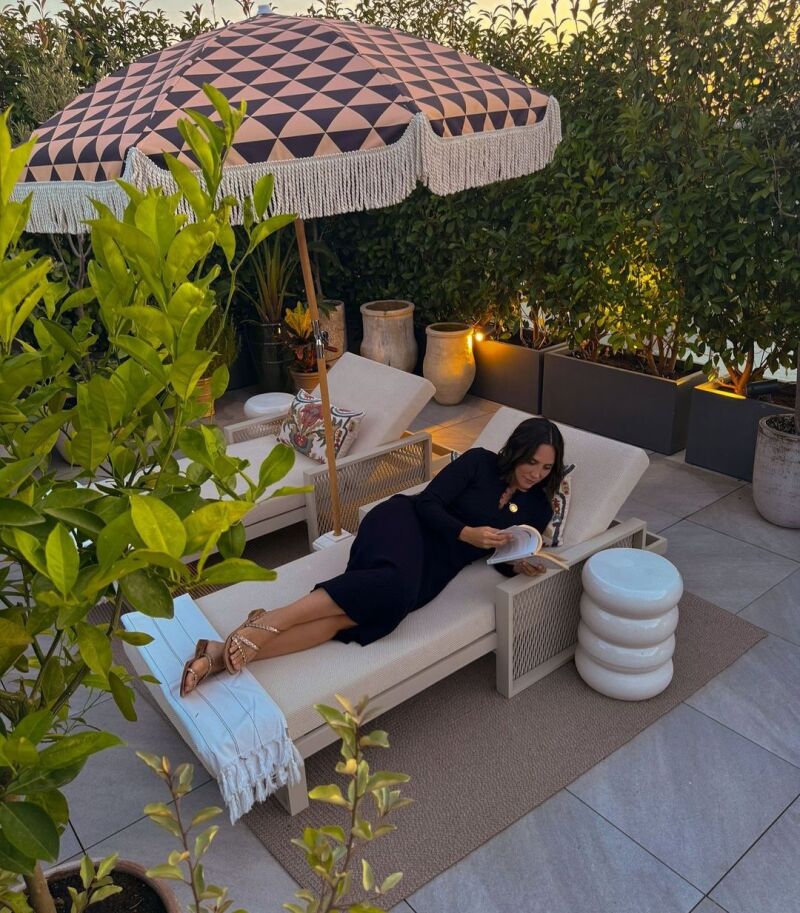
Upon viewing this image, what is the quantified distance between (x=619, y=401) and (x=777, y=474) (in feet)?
4.90

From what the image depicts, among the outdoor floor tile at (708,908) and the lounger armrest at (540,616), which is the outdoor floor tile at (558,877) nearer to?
the outdoor floor tile at (708,908)

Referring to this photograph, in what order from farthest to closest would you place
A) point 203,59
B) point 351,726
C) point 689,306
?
point 689,306, point 203,59, point 351,726

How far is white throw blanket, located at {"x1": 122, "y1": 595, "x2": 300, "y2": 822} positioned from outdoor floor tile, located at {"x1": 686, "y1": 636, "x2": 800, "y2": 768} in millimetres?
1646

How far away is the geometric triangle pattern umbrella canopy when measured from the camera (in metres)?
2.53

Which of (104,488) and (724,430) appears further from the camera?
(724,430)

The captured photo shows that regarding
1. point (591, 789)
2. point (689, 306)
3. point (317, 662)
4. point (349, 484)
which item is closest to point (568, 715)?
→ point (591, 789)

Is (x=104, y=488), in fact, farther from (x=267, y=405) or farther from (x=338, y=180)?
(x=267, y=405)

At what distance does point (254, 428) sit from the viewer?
184 inches

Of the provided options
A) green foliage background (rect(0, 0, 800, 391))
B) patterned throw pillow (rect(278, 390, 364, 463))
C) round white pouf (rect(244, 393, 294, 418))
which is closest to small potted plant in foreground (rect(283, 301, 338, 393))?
green foliage background (rect(0, 0, 800, 391))

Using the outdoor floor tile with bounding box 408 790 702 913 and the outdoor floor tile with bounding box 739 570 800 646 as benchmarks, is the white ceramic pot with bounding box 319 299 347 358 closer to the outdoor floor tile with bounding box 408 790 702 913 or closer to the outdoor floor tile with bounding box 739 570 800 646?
the outdoor floor tile with bounding box 739 570 800 646

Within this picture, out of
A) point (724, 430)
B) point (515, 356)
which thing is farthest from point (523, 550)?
point (515, 356)

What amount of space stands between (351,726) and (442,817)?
5.52 feet

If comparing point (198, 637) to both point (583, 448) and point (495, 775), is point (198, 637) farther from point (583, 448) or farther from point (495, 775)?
point (583, 448)

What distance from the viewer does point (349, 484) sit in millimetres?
4043
